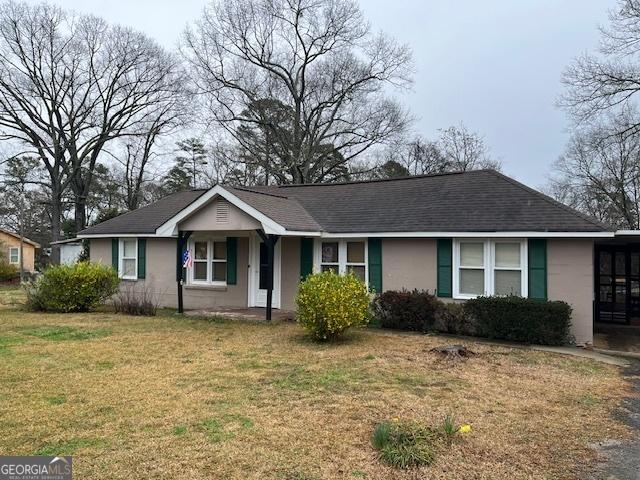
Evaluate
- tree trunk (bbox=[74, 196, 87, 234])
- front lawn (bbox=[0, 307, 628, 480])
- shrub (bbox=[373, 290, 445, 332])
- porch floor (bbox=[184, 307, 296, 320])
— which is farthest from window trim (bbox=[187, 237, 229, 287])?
tree trunk (bbox=[74, 196, 87, 234])

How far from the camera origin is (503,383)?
21.5 ft

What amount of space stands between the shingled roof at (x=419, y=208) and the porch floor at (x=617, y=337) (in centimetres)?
251

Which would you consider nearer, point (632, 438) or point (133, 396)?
point (632, 438)

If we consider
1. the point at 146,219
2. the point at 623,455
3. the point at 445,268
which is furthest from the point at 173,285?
the point at 623,455

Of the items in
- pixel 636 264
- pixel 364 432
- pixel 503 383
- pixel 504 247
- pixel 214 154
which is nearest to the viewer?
pixel 364 432

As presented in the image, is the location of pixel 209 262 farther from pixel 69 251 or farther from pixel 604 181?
pixel 604 181

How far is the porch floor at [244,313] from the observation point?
12.4 m

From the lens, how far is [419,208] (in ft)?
41.3

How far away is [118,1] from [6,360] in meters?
12.9

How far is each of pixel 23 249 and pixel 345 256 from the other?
37793mm

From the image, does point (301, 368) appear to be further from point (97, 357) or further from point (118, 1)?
point (118, 1)

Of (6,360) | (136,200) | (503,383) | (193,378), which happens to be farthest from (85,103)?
(503,383)

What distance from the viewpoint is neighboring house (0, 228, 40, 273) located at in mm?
39062

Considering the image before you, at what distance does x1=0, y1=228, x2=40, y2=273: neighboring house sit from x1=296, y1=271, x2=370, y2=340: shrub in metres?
37.3
